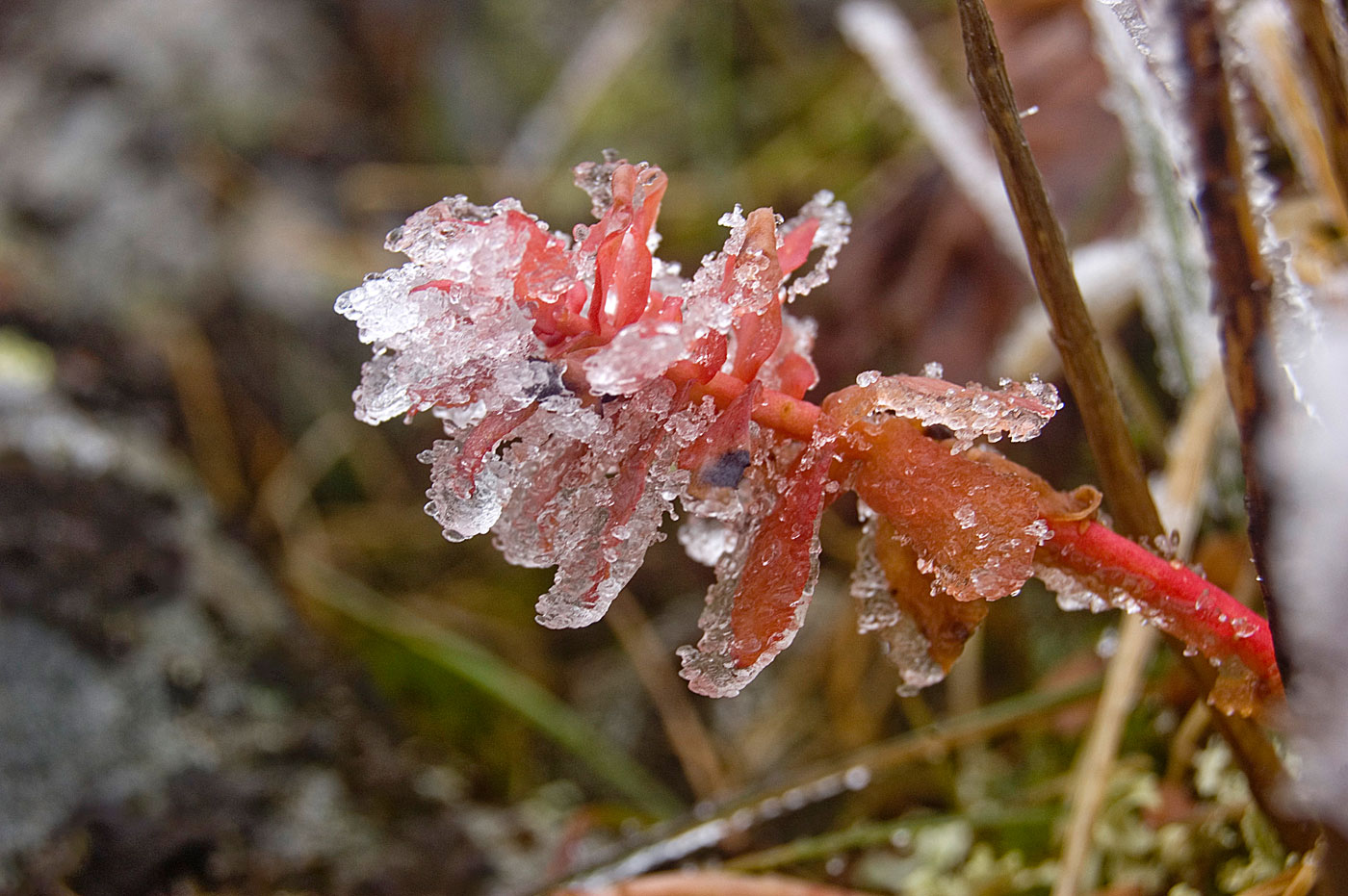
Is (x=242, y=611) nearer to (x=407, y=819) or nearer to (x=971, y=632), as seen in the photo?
(x=407, y=819)

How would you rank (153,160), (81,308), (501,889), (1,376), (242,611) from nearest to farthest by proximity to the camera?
1. (501,889)
2. (242,611)
3. (1,376)
4. (81,308)
5. (153,160)

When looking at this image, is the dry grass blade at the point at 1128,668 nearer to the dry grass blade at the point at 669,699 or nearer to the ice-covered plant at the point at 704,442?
the ice-covered plant at the point at 704,442

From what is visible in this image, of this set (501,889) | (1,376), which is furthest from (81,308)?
(501,889)

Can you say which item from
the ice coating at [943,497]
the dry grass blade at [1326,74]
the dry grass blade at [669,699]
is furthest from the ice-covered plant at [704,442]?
the dry grass blade at [669,699]

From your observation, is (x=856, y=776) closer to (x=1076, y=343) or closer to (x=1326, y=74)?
(x=1076, y=343)

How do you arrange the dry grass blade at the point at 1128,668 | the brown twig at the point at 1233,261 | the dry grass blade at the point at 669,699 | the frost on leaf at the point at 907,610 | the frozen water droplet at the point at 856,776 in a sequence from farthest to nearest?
the dry grass blade at the point at 669,699, the frozen water droplet at the point at 856,776, the dry grass blade at the point at 1128,668, the frost on leaf at the point at 907,610, the brown twig at the point at 1233,261
